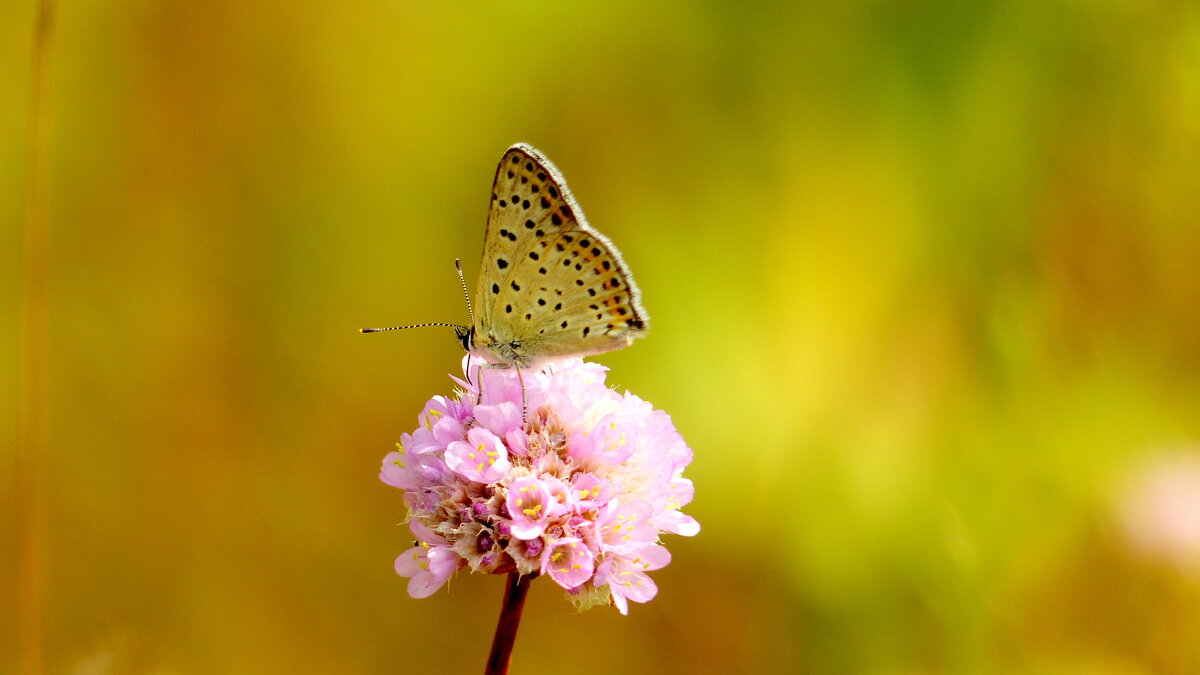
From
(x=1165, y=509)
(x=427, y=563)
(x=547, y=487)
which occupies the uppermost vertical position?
(x=1165, y=509)

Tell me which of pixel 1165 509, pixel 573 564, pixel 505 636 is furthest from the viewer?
pixel 1165 509

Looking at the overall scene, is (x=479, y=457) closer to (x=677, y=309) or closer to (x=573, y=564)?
(x=573, y=564)

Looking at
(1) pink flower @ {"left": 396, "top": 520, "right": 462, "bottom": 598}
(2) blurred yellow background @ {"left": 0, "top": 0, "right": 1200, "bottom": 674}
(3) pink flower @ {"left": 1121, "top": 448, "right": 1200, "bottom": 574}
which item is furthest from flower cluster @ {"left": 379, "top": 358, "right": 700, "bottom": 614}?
(3) pink flower @ {"left": 1121, "top": 448, "right": 1200, "bottom": 574}

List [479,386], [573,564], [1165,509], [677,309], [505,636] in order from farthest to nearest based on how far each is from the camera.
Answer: [677,309] < [1165,509] < [479,386] < [573,564] < [505,636]

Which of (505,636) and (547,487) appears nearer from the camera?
(505,636)

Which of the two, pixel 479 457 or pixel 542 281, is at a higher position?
pixel 542 281

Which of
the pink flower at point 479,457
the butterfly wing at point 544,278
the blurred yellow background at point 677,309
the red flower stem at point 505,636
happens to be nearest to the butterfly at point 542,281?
the butterfly wing at point 544,278

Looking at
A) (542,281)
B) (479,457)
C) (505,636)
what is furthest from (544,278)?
(505,636)
